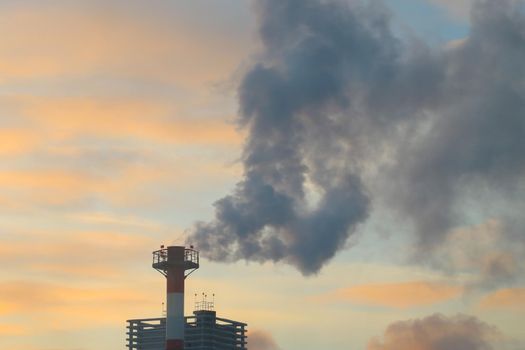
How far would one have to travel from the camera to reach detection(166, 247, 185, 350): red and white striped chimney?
184538 millimetres

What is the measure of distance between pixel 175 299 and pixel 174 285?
7.60ft

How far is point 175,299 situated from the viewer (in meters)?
184

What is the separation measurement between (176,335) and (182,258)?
37.3ft

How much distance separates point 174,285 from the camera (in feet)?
609

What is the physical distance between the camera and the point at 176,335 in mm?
186125

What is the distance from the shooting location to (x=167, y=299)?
184875 mm

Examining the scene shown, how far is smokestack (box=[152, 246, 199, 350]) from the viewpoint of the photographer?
185 meters

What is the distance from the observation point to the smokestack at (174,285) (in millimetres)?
184625

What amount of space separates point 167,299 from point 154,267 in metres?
5.68

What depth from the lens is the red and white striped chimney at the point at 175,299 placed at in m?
185

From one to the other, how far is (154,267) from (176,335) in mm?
10577

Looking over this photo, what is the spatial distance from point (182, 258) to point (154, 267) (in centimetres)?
444
